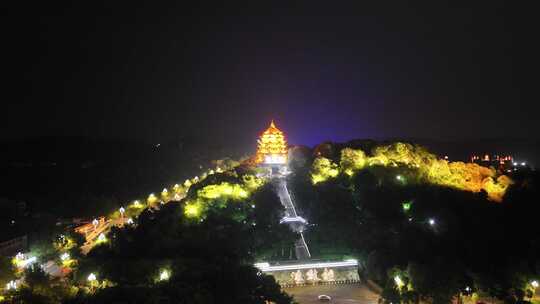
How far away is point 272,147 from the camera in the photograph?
43.4 m

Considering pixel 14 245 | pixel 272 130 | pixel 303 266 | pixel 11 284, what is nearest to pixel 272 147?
pixel 272 130

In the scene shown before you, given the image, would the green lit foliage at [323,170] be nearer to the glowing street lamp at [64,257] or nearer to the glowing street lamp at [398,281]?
the glowing street lamp at [398,281]

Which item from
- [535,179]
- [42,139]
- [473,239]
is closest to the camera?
[473,239]

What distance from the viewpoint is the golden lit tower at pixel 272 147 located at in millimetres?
42750

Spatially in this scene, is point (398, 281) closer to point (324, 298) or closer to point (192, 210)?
point (324, 298)

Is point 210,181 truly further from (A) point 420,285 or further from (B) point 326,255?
(A) point 420,285

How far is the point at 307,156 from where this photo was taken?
3941 cm

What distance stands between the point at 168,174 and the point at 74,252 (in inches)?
1381

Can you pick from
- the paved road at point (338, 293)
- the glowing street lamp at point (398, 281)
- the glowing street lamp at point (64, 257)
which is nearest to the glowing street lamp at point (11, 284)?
the glowing street lamp at point (64, 257)

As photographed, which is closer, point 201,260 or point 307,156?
point 201,260

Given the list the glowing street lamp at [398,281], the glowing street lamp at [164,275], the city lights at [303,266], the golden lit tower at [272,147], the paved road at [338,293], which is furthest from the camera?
the golden lit tower at [272,147]

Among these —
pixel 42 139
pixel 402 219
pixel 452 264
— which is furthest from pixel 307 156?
pixel 42 139

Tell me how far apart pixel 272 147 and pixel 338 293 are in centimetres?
2723

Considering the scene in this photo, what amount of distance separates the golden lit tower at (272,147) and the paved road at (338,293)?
82.7 feet
